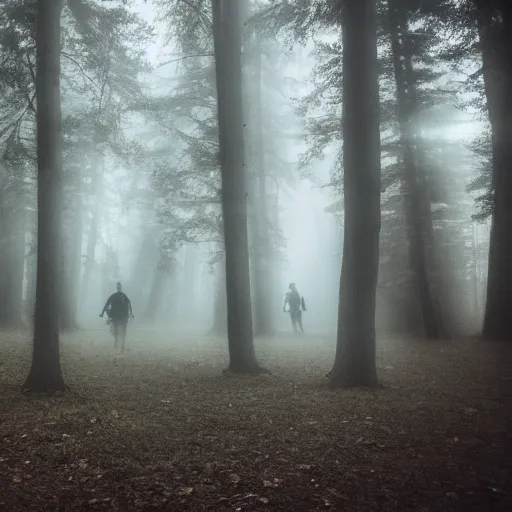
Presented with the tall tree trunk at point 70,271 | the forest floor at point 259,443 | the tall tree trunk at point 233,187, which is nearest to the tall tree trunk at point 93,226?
the tall tree trunk at point 70,271

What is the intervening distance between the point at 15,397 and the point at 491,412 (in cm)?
721

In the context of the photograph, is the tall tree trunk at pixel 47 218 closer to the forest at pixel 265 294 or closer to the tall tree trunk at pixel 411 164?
the forest at pixel 265 294

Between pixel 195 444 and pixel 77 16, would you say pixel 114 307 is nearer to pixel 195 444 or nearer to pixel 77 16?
pixel 77 16

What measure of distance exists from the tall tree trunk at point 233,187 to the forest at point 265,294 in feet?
0.15

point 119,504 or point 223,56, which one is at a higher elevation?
point 223,56

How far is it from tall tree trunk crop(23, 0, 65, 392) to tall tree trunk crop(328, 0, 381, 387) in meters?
5.02

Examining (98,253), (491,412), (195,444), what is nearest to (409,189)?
(491,412)

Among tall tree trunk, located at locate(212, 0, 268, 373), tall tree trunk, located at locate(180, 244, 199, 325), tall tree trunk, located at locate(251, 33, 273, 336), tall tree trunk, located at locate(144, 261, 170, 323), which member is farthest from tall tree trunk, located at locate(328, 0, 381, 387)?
tall tree trunk, located at locate(180, 244, 199, 325)

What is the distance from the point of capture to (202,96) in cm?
1794

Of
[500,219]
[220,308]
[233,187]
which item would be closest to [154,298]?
[220,308]

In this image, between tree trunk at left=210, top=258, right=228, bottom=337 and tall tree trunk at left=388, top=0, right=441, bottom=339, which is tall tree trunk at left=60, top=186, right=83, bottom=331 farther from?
tall tree trunk at left=388, top=0, right=441, bottom=339

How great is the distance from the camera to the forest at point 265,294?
4.29 meters

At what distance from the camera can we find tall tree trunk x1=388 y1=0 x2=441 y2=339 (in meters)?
14.3

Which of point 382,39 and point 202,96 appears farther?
point 202,96
